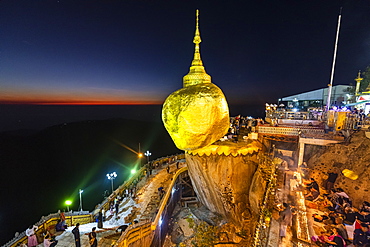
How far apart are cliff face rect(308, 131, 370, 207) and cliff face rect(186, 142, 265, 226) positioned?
4119 millimetres

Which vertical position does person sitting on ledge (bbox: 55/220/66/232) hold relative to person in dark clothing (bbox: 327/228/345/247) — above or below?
below

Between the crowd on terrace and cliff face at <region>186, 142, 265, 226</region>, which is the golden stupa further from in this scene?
the crowd on terrace

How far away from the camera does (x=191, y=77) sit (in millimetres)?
15617

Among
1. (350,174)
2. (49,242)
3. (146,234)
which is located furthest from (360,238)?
(49,242)

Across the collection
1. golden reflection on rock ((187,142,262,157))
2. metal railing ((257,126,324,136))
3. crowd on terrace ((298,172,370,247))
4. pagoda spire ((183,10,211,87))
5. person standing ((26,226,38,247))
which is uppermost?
pagoda spire ((183,10,211,87))

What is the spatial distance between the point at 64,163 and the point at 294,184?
1828 inches

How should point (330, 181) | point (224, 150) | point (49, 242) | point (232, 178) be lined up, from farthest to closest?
point (232, 178) < point (224, 150) < point (330, 181) < point (49, 242)

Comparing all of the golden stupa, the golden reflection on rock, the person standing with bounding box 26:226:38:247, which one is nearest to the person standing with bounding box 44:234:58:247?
the person standing with bounding box 26:226:38:247

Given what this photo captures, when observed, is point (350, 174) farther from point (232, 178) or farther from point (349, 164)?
point (232, 178)

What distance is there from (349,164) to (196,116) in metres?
10.2

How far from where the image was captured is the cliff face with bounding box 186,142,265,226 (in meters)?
A: 13.4

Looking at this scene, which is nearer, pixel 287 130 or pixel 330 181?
pixel 330 181

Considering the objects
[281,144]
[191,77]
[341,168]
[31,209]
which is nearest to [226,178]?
[341,168]

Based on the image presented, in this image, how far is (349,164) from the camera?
11375 mm
